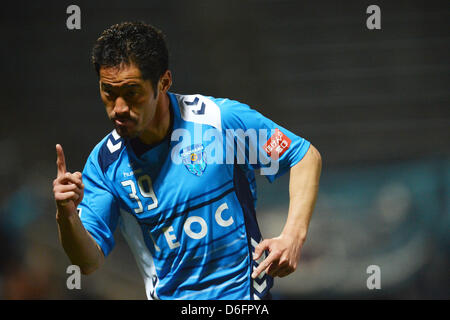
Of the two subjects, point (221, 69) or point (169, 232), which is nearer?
point (169, 232)

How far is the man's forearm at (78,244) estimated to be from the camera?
1.93m

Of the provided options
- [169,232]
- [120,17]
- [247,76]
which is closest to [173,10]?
[120,17]

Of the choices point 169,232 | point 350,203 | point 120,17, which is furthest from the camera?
point 350,203

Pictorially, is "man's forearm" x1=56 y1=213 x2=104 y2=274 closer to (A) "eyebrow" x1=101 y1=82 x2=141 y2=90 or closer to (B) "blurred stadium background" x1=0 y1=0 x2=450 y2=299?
(A) "eyebrow" x1=101 y1=82 x2=141 y2=90

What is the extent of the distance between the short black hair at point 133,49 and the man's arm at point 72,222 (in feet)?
1.31

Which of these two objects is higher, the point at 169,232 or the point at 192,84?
the point at 192,84

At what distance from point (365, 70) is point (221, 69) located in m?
1.25

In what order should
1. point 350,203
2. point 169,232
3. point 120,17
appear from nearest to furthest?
point 169,232 → point 120,17 → point 350,203

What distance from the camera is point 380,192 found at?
4.71 meters

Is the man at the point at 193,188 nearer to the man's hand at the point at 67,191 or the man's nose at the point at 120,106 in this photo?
the man's nose at the point at 120,106

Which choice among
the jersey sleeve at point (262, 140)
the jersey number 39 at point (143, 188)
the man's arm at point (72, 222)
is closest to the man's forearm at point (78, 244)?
the man's arm at point (72, 222)

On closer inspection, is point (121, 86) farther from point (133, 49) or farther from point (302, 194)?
point (302, 194)

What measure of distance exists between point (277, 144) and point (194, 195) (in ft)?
1.35

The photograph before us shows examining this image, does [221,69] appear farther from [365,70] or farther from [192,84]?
[365,70]
